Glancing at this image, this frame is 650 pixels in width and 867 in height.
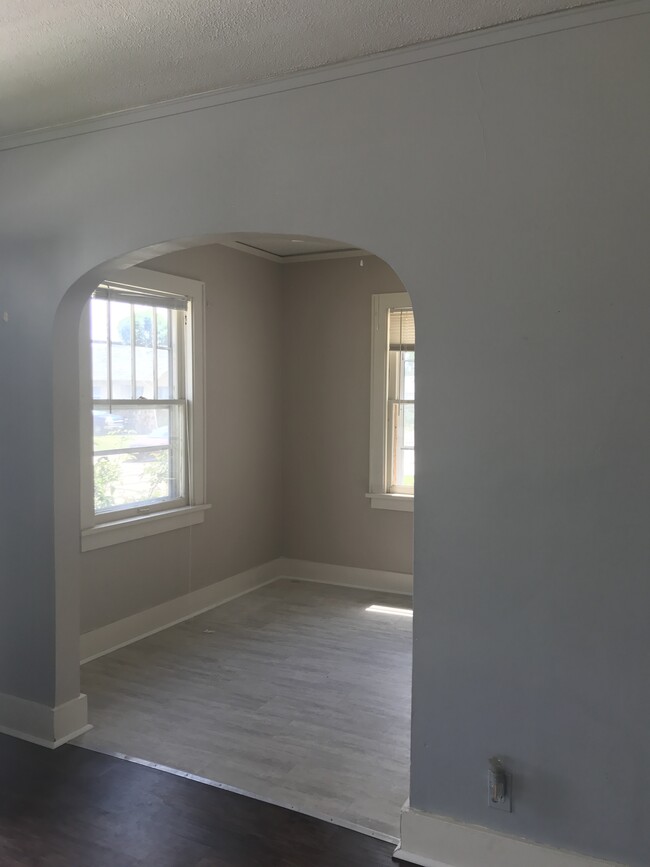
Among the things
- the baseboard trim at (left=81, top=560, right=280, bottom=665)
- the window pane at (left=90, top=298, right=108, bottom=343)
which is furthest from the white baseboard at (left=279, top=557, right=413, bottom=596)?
the window pane at (left=90, top=298, right=108, bottom=343)

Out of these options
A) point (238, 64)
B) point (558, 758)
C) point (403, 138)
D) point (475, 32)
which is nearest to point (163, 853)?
point (558, 758)

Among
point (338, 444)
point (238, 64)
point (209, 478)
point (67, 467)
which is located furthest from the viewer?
point (338, 444)

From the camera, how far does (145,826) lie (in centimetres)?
258

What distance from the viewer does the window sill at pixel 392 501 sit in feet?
18.1

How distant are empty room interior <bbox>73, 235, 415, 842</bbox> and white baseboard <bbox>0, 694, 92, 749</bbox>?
0.31 ft

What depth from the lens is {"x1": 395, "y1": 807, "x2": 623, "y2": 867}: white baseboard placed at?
7.31ft

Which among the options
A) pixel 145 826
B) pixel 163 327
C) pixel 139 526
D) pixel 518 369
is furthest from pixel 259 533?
pixel 518 369

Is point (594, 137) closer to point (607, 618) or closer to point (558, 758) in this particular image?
point (607, 618)

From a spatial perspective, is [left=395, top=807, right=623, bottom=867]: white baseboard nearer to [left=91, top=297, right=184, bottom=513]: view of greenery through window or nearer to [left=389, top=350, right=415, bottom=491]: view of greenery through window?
[left=91, top=297, right=184, bottom=513]: view of greenery through window

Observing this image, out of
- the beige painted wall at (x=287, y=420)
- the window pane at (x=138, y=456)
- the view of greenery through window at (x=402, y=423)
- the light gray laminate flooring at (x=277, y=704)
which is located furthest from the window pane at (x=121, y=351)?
the view of greenery through window at (x=402, y=423)

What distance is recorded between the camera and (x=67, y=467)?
3.25 m

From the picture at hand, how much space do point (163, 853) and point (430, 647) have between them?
1.17m

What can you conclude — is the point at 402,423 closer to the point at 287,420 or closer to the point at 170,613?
the point at 287,420

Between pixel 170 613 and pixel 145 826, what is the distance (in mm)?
2280
